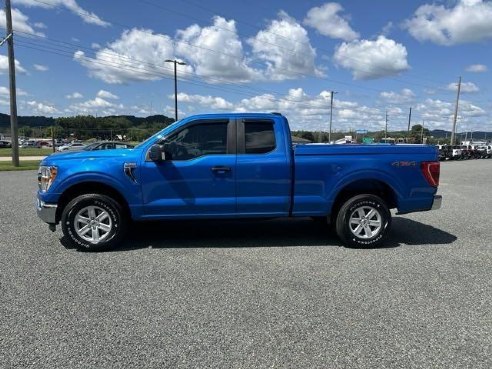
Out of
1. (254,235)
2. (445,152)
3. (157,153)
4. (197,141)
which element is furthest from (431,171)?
(445,152)

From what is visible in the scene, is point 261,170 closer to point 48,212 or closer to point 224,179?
point 224,179

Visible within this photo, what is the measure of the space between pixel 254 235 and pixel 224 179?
1.40m

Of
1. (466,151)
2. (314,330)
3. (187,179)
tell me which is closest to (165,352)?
(314,330)

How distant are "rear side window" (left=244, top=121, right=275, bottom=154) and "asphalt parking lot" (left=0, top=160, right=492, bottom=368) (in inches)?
55.8

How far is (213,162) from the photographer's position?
19.2 feet

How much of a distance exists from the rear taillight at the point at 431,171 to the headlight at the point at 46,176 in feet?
17.1

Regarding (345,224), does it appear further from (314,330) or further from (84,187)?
(84,187)

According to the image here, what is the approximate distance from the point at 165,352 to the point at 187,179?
2969mm

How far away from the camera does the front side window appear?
5.87 metres

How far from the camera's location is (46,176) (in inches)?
230

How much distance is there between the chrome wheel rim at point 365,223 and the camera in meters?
6.13

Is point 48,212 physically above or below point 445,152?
above

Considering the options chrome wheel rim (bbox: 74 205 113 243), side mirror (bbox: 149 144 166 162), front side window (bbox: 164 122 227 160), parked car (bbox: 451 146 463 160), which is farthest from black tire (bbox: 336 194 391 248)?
parked car (bbox: 451 146 463 160)

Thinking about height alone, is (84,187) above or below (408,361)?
above
